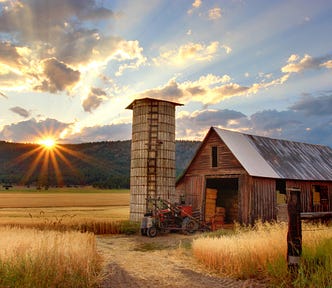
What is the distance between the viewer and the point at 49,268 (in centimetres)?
901

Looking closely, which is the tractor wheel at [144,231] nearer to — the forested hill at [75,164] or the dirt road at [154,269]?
the dirt road at [154,269]

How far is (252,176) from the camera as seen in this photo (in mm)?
25125

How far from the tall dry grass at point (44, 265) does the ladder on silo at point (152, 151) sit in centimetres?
1805

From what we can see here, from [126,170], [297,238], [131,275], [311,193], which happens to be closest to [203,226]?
[311,193]

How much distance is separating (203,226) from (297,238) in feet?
53.3

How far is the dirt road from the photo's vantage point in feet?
35.1

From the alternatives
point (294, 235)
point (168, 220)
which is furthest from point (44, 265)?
point (168, 220)

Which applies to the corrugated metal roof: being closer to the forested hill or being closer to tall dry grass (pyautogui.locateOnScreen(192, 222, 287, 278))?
tall dry grass (pyautogui.locateOnScreen(192, 222, 287, 278))

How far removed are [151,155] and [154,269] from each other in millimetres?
16996

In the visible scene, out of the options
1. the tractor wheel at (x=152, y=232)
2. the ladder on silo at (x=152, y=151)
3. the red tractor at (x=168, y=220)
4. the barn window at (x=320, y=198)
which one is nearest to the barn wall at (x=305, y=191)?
the barn window at (x=320, y=198)

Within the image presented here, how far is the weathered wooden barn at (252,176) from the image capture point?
25.6 meters

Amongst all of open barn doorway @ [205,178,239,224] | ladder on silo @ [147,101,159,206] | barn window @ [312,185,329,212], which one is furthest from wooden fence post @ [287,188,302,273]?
barn window @ [312,185,329,212]

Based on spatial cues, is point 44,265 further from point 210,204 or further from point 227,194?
point 227,194

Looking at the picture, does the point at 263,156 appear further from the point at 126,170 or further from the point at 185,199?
the point at 126,170
